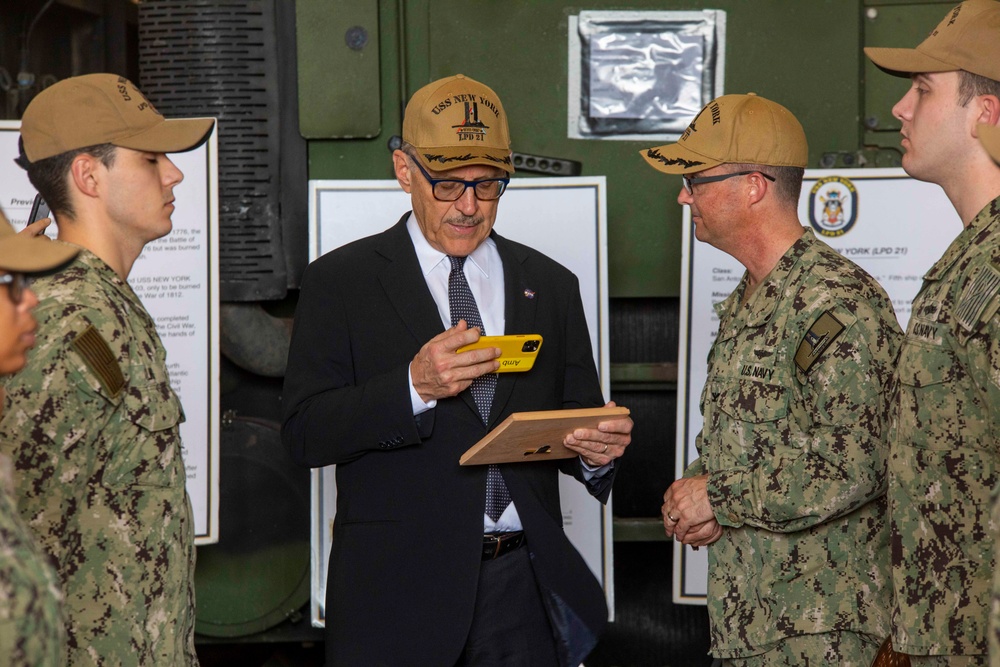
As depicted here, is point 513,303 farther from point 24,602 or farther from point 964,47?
point 24,602

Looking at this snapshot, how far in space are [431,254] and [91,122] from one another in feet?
2.54

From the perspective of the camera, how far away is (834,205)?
3.34 metres

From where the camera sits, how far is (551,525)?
7.33ft

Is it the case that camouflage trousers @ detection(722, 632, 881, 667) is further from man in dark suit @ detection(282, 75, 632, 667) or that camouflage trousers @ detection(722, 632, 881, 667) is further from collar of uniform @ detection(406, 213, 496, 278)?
collar of uniform @ detection(406, 213, 496, 278)

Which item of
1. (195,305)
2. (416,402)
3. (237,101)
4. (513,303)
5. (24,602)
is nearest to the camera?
(24,602)

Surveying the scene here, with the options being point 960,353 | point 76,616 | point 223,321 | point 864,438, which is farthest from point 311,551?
point 960,353

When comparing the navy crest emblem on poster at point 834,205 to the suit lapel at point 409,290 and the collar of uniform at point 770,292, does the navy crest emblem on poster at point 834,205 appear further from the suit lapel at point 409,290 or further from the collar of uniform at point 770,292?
the suit lapel at point 409,290

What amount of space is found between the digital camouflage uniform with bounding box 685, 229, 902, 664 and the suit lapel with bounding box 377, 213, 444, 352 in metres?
0.66

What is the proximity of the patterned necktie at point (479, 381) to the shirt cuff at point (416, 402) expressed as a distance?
116 mm

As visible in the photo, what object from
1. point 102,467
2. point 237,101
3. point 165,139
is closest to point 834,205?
point 237,101

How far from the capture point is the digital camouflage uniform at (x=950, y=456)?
1.78m

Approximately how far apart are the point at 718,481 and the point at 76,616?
1.27 meters

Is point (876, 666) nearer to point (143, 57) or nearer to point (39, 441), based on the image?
point (39, 441)

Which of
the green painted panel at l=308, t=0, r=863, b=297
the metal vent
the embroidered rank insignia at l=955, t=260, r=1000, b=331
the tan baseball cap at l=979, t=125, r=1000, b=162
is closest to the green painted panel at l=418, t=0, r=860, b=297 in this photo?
the green painted panel at l=308, t=0, r=863, b=297
